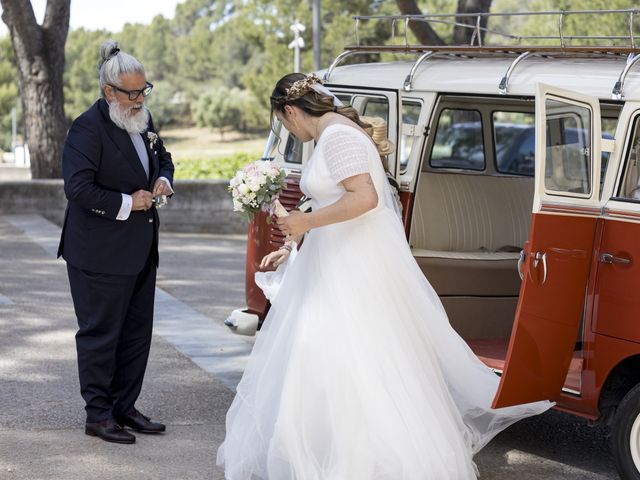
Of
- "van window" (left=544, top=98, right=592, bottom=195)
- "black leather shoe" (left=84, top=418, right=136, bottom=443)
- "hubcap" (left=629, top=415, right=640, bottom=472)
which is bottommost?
"black leather shoe" (left=84, top=418, right=136, bottom=443)

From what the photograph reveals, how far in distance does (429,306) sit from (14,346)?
4.14 meters

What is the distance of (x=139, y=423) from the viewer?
6.10 m

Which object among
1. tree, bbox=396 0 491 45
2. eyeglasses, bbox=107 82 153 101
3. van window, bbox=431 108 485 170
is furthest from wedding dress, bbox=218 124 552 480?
tree, bbox=396 0 491 45

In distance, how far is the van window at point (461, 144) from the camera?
8.18 metres

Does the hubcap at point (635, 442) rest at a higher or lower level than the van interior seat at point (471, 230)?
lower

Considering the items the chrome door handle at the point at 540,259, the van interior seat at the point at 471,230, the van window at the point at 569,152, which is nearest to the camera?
the chrome door handle at the point at 540,259

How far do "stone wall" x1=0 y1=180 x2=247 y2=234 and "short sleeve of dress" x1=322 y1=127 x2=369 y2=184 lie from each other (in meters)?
11.3

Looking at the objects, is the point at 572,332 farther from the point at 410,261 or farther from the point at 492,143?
the point at 492,143

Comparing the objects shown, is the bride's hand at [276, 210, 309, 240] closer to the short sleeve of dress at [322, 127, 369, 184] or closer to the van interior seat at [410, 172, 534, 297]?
the short sleeve of dress at [322, 127, 369, 184]

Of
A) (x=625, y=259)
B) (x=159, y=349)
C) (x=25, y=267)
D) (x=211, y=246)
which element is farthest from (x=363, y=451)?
(x=211, y=246)

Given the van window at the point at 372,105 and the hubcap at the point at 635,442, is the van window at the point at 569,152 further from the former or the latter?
the van window at the point at 372,105

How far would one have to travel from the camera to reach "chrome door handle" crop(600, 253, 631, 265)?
5.20m

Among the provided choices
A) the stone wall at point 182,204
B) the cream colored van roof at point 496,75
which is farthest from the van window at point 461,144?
the stone wall at point 182,204

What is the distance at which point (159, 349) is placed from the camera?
8328 mm
